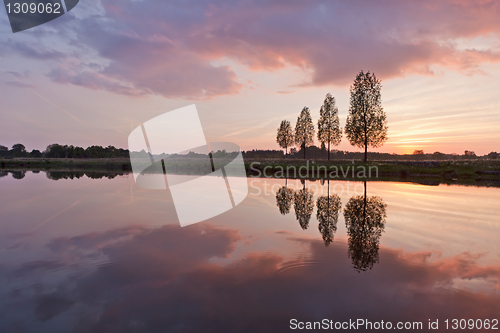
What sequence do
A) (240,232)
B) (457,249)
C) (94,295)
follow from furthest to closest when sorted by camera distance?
(240,232)
(457,249)
(94,295)

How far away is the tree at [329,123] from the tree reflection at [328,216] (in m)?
44.7

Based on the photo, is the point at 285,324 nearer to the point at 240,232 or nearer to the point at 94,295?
the point at 94,295

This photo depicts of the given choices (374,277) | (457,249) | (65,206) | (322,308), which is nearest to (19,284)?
(322,308)

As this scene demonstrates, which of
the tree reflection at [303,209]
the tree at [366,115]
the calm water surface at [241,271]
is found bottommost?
the calm water surface at [241,271]

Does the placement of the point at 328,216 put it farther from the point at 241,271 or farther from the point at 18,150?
the point at 18,150

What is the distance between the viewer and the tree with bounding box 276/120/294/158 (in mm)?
77625

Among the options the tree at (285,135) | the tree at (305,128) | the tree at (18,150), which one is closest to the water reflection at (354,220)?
the tree at (305,128)

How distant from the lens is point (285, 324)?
13.7 ft

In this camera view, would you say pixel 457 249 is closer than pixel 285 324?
No

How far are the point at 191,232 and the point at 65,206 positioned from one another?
9.77 metres

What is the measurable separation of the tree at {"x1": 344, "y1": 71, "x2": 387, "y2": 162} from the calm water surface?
3552 centimetres

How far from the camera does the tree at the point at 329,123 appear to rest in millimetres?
57438

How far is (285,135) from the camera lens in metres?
78.1

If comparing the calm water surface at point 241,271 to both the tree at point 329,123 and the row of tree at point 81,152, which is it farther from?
the row of tree at point 81,152
